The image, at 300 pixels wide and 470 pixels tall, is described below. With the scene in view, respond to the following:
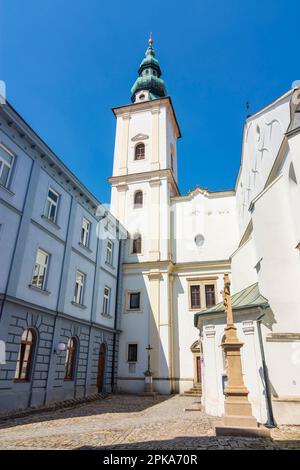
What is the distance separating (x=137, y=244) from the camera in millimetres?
25469

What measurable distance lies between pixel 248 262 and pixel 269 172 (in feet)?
16.5

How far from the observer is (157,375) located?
69.5 ft

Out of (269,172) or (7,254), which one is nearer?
(7,254)

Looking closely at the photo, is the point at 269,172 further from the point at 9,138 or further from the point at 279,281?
the point at 9,138

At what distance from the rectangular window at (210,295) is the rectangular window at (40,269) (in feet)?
40.7

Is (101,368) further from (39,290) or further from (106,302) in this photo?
(39,290)

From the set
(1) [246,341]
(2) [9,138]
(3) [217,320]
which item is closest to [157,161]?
(2) [9,138]

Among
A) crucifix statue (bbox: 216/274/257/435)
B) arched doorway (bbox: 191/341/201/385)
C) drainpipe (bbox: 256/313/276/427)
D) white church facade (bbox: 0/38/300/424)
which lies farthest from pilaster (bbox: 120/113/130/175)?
crucifix statue (bbox: 216/274/257/435)

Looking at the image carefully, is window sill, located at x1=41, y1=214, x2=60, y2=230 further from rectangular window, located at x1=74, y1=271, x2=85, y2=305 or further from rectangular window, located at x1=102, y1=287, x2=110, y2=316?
rectangular window, located at x1=102, y1=287, x2=110, y2=316

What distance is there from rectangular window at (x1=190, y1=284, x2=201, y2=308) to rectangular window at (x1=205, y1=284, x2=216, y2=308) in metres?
0.58

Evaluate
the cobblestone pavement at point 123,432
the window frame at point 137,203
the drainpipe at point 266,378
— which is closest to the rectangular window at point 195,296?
the window frame at point 137,203
